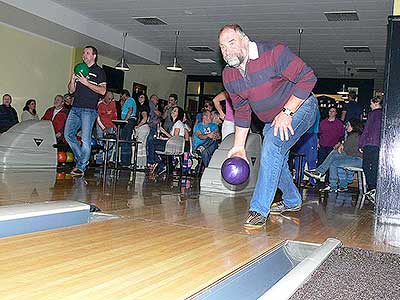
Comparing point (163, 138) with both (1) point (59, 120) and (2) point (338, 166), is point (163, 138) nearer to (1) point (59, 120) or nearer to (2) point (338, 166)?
(1) point (59, 120)

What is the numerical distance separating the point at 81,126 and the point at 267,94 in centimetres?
269

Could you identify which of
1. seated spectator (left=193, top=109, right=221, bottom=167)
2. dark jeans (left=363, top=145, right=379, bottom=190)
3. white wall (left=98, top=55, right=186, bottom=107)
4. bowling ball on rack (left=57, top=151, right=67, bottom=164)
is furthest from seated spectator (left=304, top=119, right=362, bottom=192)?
white wall (left=98, top=55, right=186, bottom=107)

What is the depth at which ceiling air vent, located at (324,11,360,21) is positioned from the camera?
760cm

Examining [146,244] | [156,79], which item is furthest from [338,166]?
[156,79]

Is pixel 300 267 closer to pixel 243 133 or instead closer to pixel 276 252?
pixel 276 252

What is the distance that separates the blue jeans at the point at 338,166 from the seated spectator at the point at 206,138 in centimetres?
135

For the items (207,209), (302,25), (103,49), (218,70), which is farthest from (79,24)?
(207,209)

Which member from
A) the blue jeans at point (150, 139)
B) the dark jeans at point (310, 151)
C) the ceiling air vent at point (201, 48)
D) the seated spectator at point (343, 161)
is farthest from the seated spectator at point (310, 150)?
the ceiling air vent at point (201, 48)

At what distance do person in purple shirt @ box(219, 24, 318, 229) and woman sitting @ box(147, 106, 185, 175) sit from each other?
14.5ft

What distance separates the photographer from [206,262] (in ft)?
5.50

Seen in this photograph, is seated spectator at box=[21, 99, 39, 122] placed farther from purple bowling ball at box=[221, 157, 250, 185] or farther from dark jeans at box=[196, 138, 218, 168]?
purple bowling ball at box=[221, 157, 250, 185]

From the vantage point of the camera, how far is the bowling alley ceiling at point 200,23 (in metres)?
7.59

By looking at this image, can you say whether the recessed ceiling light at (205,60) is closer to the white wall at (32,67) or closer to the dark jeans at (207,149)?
the white wall at (32,67)

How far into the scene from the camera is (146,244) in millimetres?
1893
